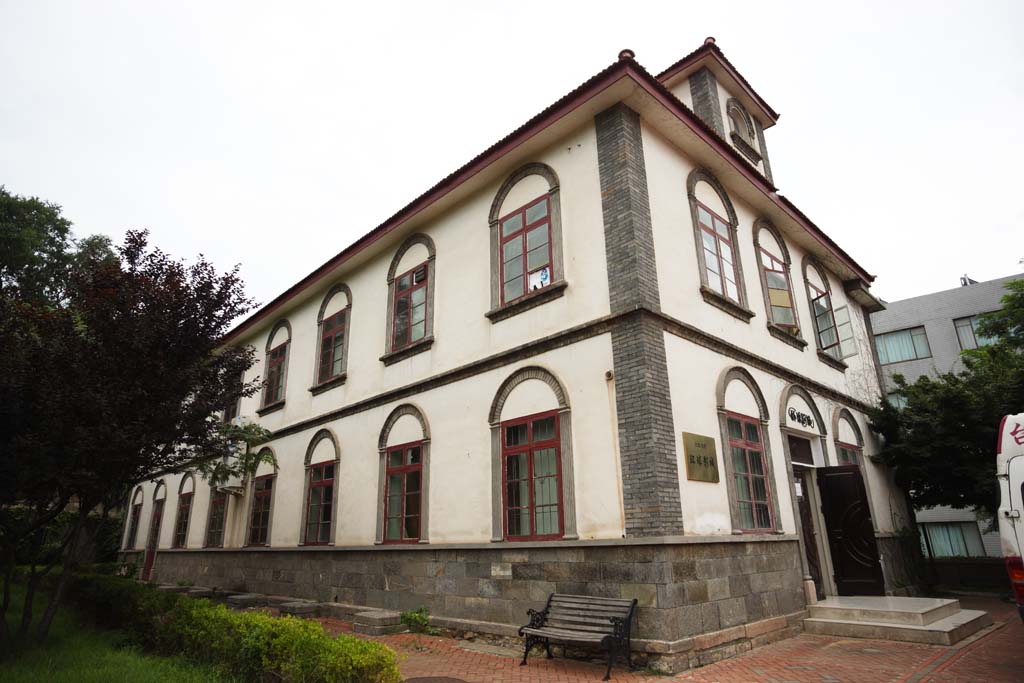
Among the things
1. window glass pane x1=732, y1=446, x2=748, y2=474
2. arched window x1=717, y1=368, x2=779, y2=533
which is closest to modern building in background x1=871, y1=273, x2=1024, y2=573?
arched window x1=717, y1=368, x2=779, y2=533

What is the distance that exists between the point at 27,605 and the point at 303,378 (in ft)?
27.7

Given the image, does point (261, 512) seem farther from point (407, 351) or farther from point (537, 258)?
point (537, 258)

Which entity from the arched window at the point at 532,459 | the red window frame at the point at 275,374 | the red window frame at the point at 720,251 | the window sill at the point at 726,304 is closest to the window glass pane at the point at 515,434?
the arched window at the point at 532,459

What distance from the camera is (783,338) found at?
12000 millimetres

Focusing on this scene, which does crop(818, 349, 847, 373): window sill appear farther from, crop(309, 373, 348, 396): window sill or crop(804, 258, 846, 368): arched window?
crop(309, 373, 348, 396): window sill

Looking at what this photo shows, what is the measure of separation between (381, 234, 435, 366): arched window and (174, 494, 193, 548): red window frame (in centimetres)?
1173

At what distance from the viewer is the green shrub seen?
32.9ft

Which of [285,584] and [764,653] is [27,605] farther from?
[764,653]

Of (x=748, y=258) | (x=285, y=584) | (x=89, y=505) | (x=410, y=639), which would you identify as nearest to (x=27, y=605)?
(x=89, y=505)

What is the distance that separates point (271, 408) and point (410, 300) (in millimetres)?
6748

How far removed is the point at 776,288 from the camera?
12406mm

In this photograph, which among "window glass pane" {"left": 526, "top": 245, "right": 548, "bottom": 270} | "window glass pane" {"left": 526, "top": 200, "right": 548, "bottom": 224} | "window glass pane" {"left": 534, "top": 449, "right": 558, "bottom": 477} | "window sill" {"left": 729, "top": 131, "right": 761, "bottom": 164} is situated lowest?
"window glass pane" {"left": 534, "top": 449, "right": 558, "bottom": 477}

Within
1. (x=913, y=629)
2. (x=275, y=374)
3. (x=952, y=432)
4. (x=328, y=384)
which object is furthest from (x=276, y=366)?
(x=952, y=432)

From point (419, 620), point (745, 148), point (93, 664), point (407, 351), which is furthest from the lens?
point (745, 148)
